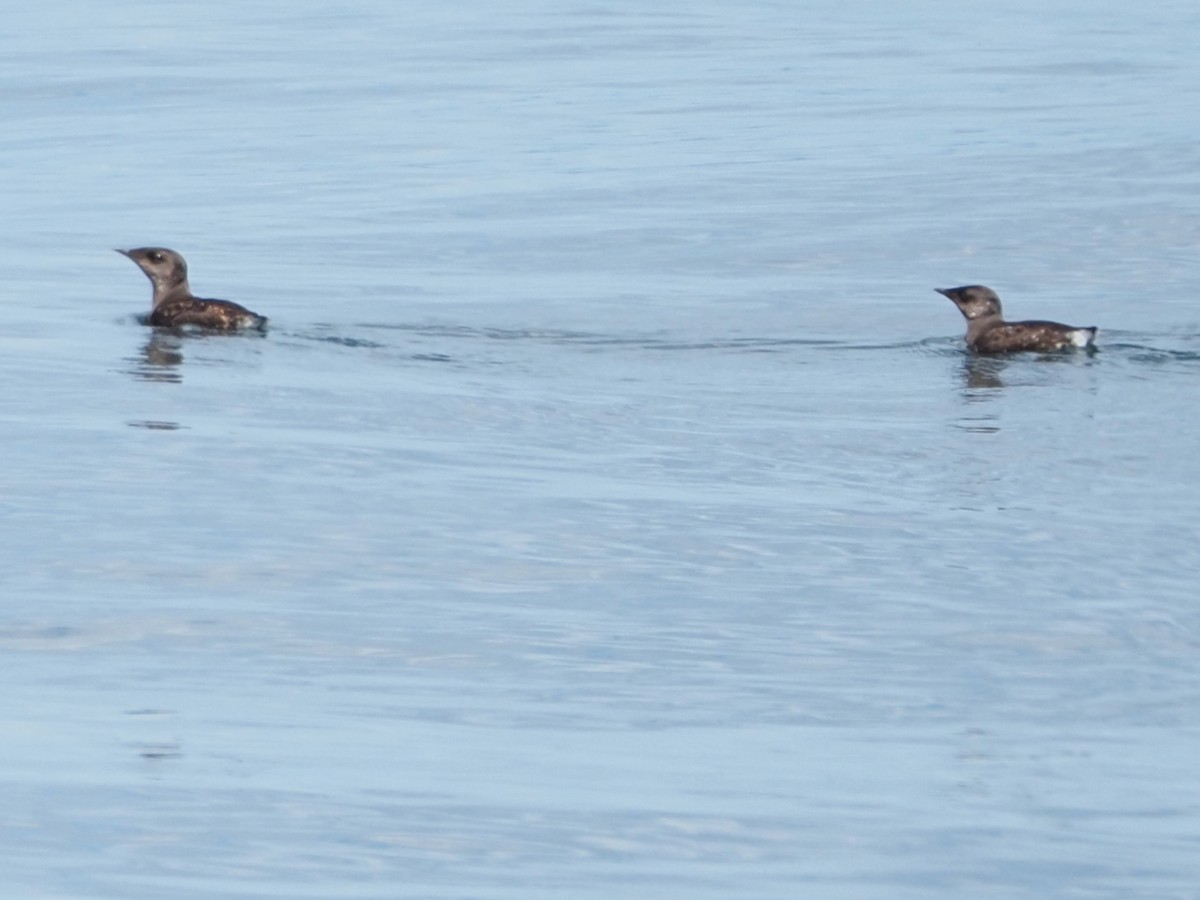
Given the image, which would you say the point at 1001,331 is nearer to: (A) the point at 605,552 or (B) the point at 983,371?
(B) the point at 983,371

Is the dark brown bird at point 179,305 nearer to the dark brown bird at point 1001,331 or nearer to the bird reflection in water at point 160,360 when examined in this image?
the bird reflection in water at point 160,360

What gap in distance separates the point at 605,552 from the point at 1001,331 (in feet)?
19.3

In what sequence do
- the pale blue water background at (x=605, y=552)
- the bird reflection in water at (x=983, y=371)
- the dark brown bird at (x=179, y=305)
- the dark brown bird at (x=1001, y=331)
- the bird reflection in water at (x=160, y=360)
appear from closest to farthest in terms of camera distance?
the pale blue water background at (x=605, y=552) → the bird reflection in water at (x=160, y=360) → the bird reflection in water at (x=983, y=371) → the dark brown bird at (x=1001, y=331) → the dark brown bird at (x=179, y=305)

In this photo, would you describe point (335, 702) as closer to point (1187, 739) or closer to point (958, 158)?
point (1187, 739)

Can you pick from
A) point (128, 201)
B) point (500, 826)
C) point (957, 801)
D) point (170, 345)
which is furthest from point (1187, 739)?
point (128, 201)

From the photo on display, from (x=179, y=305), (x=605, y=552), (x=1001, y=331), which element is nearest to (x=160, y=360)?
(x=179, y=305)

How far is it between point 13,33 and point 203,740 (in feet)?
128

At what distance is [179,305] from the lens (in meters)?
14.6

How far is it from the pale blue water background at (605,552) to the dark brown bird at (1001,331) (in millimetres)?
190

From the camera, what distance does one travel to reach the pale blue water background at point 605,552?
18.0ft

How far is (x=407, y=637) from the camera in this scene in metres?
7.28

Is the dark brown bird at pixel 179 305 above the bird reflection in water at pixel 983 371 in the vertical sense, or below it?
above

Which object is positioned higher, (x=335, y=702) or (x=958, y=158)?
(x=958, y=158)

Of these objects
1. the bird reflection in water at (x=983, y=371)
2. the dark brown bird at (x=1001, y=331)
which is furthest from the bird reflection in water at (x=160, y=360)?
the dark brown bird at (x=1001, y=331)
